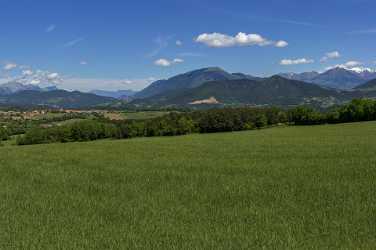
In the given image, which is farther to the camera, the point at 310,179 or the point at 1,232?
the point at 310,179

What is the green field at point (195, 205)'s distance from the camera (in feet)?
39.9

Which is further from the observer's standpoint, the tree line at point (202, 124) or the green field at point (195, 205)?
the tree line at point (202, 124)

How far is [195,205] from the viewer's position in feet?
53.5

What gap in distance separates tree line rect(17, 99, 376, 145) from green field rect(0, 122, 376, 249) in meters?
81.1

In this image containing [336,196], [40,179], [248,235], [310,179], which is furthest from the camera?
[40,179]

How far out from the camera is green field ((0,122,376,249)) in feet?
39.9

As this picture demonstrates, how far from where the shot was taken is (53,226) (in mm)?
14000

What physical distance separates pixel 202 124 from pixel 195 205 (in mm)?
96828

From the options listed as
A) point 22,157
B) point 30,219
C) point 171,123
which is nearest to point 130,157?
point 22,157

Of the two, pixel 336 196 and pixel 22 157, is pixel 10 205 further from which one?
pixel 22 157

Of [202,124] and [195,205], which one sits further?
[202,124]

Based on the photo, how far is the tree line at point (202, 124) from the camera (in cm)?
10625

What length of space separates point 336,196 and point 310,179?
11.9ft

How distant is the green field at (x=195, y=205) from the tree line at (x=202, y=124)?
8107 centimetres
